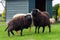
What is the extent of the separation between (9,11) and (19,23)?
10524 mm

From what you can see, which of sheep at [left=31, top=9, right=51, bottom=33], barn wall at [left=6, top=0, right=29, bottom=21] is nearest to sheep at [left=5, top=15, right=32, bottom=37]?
sheep at [left=31, top=9, right=51, bottom=33]

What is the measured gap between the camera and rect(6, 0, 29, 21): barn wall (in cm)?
2411

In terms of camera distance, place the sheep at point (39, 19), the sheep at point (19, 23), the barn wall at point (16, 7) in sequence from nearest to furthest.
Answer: the sheep at point (19, 23), the sheep at point (39, 19), the barn wall at point (16, 7)

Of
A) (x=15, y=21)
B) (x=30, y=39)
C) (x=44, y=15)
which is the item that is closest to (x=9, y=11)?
(x=44, y=15)

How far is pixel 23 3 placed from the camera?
79.4 ft

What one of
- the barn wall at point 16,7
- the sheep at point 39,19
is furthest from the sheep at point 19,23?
the barn wall at point 16,7

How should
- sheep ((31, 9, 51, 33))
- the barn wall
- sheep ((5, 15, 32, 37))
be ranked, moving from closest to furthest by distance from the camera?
1. sheep ((5, 15, 32, 37))
2. sheep ((31, 9, 51, 33))
3. the barn wall

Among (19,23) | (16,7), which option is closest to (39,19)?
(19,23)

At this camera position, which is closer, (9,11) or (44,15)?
(44,15)

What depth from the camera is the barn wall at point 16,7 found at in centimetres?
2411

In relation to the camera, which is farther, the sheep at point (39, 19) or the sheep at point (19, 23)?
the sheep at point (39, 19)

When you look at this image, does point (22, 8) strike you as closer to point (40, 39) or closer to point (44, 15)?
point (44, 15)

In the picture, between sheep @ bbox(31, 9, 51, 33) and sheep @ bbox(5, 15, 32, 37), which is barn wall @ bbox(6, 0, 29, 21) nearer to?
sheep @ bbox(31, 9, 51, 33)

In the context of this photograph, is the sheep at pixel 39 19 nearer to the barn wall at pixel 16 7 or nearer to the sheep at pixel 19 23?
the sheep at pixel 19 23
